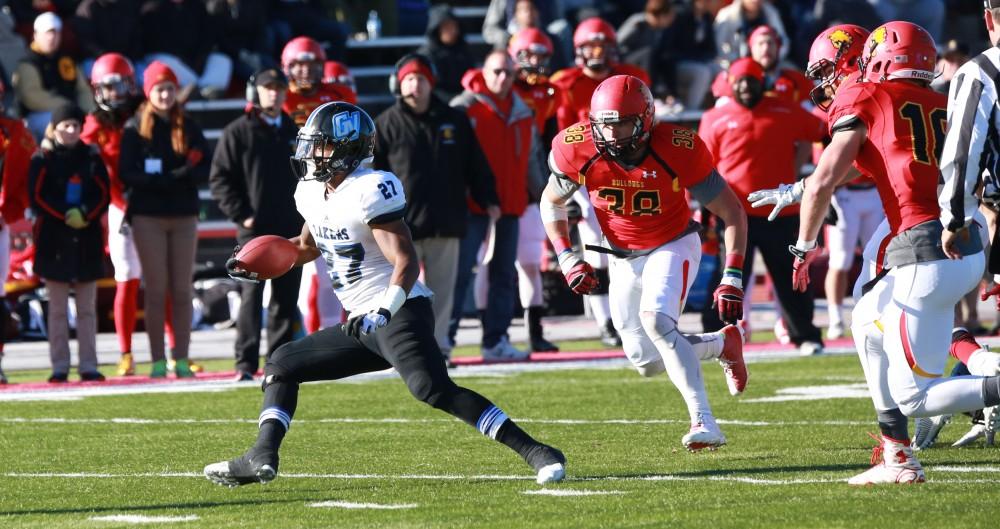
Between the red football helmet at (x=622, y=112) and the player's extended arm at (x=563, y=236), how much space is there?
0.31m

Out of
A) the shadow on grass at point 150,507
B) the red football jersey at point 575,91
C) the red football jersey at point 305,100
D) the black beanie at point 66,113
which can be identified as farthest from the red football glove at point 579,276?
the red football jersey at point 575,91

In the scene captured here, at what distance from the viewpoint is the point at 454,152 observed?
37.5 feet

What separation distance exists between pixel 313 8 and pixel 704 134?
24.3 feet

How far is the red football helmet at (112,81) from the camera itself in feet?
37.7

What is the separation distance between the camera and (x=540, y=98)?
42.1ft

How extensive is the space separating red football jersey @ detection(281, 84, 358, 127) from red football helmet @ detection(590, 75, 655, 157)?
4498mm

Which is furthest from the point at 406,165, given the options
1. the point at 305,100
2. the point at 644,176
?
the point at 644,176

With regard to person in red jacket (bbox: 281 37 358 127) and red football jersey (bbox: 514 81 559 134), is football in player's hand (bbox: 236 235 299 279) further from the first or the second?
red football jersey (bbox: 514 81 559 134)

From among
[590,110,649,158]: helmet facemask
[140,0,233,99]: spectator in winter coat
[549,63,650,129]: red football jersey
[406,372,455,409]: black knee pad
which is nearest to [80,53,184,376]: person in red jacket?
[549,63,650,129]: red football jersey

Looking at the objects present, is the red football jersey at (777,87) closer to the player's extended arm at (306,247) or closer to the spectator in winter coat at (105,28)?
the player's extended arm at (306,247)

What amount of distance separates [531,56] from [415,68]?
6.04 ft

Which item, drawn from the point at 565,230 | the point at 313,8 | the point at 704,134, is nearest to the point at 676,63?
the point at 313,8

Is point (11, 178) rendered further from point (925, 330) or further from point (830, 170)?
point (925, 330)

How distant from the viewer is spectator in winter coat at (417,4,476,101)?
15281mm
